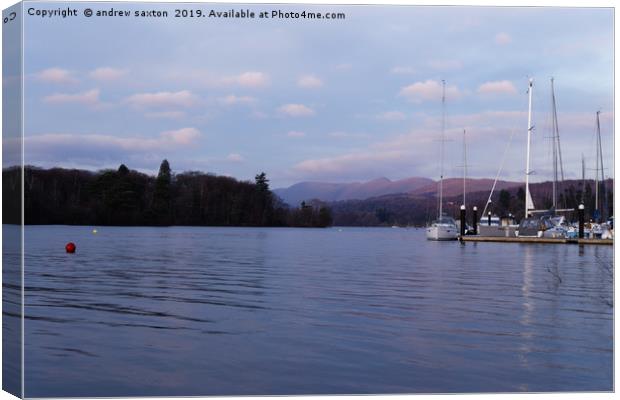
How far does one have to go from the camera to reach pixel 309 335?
11617mm

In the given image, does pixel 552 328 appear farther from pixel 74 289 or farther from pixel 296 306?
pixel 74 289

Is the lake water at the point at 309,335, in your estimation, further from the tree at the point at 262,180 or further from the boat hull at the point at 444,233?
the boat hull at the point at 444,233

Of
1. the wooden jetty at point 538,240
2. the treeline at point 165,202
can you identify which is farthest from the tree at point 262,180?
the wooden jetty at point 538,240

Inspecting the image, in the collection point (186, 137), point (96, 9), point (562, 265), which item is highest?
point (96, 9)

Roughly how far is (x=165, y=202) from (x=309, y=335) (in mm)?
49773

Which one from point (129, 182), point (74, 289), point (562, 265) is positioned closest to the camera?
point (74, 289)

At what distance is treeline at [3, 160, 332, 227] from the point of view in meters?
32.6

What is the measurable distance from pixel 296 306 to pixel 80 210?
108 ft

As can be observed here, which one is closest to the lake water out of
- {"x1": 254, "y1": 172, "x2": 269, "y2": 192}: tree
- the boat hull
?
{"x1": 254, "y1": 172, "x2": 269, "y2": 192}: tree

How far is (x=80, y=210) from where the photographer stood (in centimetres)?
4612

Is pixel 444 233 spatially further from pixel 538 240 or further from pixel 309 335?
pixel 309 335

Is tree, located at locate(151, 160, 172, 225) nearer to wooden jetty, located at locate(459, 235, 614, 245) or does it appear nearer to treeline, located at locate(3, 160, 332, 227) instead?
treeline, located at locate(3, 160, 332, 227)

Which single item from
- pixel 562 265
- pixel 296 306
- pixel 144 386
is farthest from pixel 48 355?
pixel 562 265

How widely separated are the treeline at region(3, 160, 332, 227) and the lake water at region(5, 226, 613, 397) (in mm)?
7489
